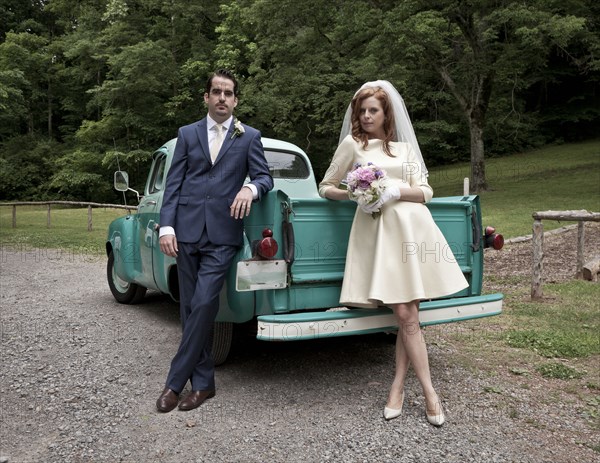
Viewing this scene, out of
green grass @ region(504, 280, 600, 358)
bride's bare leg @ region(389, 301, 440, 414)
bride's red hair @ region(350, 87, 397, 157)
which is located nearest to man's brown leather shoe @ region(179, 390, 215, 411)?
bride's bare leg @ region(389, 301, 440, 414)

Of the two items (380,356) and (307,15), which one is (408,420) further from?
(307,15)

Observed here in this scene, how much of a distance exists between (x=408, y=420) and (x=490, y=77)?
19971 millimetres

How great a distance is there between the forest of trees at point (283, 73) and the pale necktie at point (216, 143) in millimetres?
13716

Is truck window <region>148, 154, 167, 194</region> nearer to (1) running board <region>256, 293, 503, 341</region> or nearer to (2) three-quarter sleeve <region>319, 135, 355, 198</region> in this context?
(2) three-quarter sleeve <region>319, 135, 355, 198</region>

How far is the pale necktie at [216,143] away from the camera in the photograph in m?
3.83

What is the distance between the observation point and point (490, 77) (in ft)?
69.8

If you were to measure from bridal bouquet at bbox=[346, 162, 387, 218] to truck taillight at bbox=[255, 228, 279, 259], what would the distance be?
57 centimetres

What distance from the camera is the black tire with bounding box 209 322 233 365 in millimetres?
4344

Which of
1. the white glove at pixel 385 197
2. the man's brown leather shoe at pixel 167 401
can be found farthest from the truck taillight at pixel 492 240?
the man's brown leather shoe at pixel 167 401

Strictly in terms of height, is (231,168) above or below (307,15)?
below

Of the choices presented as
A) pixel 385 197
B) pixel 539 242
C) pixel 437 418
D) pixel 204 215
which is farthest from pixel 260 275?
pixel 539 242

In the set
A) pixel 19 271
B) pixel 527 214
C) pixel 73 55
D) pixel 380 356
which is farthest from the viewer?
pixel 73 55

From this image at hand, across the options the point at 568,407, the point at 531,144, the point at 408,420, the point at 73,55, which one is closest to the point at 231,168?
the point at 408,420

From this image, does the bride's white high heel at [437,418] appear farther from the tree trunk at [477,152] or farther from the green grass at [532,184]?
the tree trunk at [477,152]
